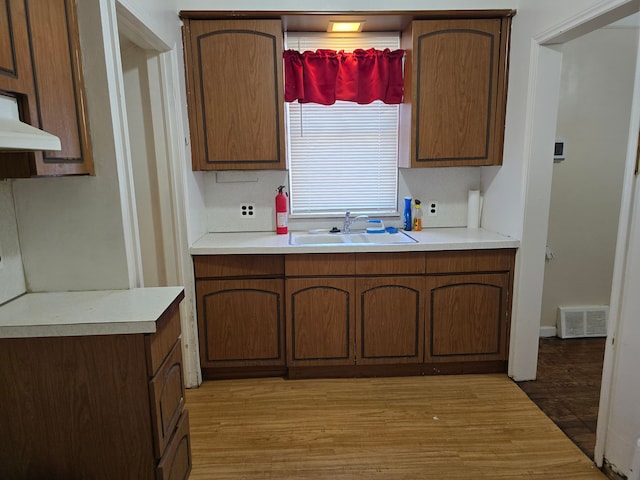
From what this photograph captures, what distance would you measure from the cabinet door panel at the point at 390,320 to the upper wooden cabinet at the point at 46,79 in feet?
5.50

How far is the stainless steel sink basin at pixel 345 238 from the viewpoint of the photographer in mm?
2754

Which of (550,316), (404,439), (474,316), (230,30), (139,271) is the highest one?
(230,30)

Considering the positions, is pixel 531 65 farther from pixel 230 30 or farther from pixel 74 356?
pixel 74 356

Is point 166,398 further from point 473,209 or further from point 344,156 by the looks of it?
point 473,209

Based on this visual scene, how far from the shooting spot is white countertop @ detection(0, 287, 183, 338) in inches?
50.2

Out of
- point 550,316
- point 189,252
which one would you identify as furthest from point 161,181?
point 550,316

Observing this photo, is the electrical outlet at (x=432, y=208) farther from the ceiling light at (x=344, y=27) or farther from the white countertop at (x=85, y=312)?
the white countertop at (x=85, y=312)

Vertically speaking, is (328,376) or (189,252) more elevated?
(189,252)

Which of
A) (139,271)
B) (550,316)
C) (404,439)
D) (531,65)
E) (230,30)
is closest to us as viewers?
(139,271)

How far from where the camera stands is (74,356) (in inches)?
51.3

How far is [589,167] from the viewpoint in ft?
9.89

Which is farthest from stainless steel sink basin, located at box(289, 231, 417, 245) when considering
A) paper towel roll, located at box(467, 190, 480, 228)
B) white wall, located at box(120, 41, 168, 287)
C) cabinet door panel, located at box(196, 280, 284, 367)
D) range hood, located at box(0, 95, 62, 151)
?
range hood, located at box(0, 95, 62, 151)

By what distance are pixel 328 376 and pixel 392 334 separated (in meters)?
0.51

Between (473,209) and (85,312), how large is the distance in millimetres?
2509
